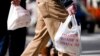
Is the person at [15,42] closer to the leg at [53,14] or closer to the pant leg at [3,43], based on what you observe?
the pant leg at [3,43]

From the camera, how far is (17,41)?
7629 millimetres

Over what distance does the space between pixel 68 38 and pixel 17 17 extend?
1.16 metres

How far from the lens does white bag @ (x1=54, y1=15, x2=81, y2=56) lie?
6781 mm

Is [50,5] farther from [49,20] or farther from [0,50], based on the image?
[0,50]

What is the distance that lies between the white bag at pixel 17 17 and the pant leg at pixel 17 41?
87 mm

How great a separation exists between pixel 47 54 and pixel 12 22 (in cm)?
93

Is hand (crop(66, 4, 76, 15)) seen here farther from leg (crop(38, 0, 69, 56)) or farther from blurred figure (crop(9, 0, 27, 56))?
blurred figure (crop(9, 0, 27, 56))

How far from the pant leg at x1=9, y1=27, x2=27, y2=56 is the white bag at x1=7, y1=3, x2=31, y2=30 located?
9cm

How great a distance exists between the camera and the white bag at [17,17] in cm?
757

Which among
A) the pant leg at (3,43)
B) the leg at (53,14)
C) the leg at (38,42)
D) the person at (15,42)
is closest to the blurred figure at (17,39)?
the person at (15,42)

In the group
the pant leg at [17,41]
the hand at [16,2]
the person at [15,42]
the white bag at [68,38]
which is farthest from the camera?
the pant leg at [17,41]

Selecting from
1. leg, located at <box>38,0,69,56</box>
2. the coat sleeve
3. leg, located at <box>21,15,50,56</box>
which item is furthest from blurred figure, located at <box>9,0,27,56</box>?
leg, located at <box>38,0,69,56</box>

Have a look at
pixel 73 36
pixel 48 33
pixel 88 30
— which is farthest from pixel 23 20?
pixel 88 30

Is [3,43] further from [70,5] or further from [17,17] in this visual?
[70,5]
